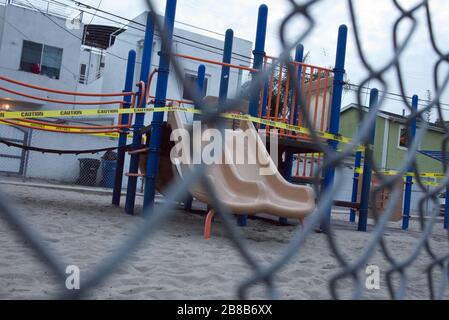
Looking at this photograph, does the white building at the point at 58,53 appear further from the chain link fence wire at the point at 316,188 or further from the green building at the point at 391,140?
the chain link fence wire at the point at 316,188

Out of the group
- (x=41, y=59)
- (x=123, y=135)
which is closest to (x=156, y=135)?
(x=123, y=135)

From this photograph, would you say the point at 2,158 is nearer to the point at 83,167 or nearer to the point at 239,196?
the point at 83,167

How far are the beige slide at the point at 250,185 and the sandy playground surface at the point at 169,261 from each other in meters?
0.36

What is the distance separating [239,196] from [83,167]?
9615mm

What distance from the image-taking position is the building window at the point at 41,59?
56.4 ft

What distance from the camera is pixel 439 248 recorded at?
17.4ft

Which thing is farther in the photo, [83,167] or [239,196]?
[83,167]

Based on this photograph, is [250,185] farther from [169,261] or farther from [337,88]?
[337,88]

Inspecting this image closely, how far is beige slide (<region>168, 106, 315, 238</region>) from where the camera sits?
4.30 meters

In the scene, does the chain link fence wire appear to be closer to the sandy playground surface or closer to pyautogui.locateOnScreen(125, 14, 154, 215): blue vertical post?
the sandy playground surface

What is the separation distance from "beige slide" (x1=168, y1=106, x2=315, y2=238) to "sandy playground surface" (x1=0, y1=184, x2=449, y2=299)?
36 centimetres

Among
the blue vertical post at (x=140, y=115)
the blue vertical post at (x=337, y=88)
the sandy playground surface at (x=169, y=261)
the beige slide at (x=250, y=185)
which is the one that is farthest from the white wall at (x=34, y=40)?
the blue vertical post at (x=337, y=88)
